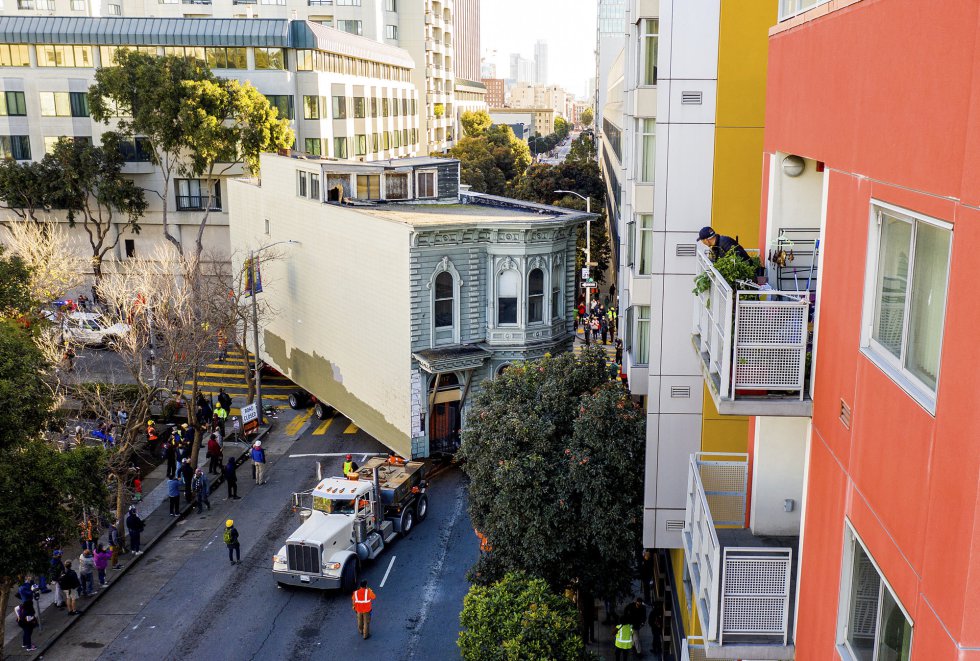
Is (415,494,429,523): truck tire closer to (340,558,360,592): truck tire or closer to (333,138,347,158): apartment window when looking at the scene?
(340,558,360,592): truck tire

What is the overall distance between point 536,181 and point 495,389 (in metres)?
58.5

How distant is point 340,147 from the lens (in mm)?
67375

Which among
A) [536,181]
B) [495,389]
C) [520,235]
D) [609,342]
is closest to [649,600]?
[495,389]

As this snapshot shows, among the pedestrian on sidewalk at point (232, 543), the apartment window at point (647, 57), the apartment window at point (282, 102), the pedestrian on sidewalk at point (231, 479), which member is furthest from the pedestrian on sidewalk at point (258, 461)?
the apartment window at point (282, 102)

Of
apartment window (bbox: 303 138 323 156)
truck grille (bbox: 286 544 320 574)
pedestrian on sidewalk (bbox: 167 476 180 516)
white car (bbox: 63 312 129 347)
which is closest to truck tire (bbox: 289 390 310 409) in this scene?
white car (bbox: 63 312 129 347)

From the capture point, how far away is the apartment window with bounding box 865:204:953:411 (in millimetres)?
5551

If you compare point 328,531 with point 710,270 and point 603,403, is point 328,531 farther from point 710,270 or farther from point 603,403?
point 710,270

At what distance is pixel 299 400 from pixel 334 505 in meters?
15.8

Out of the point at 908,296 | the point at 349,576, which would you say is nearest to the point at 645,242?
the point at 349,576

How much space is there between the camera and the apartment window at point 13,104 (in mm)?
62688

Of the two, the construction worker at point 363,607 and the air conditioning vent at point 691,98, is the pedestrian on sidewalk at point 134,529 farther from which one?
the air conditioning vent at point 691,98

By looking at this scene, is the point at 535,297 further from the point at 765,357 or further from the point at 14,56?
the point at 14,56

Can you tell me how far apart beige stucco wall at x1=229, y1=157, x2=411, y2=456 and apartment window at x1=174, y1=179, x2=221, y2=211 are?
801 inches

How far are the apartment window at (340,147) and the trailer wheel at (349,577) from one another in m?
46.0
